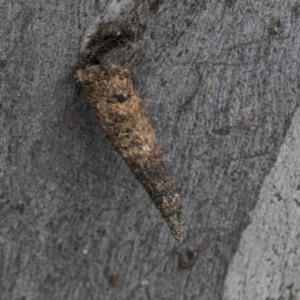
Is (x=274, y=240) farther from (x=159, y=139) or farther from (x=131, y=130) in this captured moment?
(x=131, y=130)

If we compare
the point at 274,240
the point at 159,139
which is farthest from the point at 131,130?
the point at 274,240

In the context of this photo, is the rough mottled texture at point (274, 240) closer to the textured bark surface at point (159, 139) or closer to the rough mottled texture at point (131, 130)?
the textured bark surface at point (159, 139)

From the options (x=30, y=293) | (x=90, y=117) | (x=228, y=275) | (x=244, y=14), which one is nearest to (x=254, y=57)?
(x=244, y=14)

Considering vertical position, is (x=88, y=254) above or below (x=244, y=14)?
below

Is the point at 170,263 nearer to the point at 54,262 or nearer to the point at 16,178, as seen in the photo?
the point at 54,262

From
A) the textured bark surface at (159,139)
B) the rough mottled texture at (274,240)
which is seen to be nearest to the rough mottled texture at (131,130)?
the textured bark surface at (159,139)

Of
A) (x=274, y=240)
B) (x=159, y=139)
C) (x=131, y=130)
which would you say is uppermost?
(x=131, y=130)

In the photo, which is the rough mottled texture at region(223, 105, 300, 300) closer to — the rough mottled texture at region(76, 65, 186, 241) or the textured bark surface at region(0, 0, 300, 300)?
the textured bark surface at region(0, 0, 300, 300)
